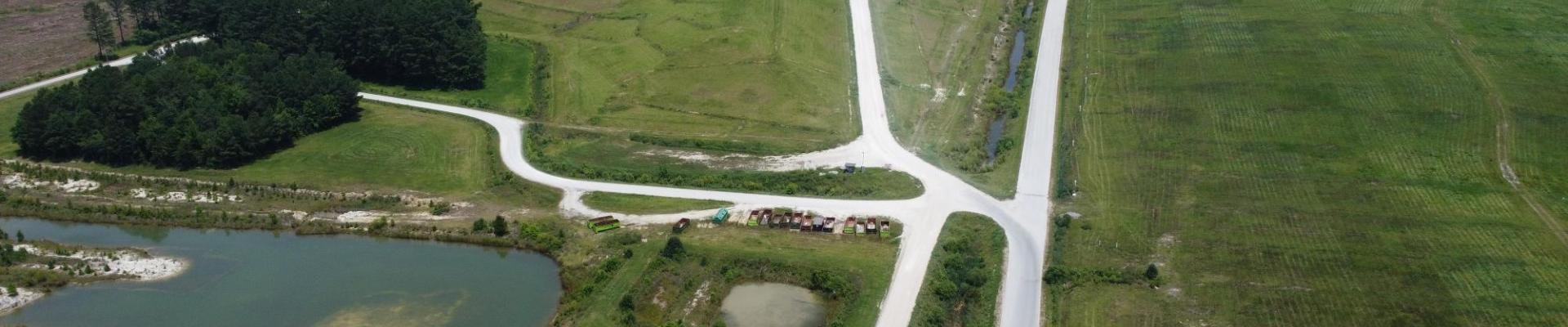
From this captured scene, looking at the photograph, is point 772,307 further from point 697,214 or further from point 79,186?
point 79,186

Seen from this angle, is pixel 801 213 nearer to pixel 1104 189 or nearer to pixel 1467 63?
pixel 1104 189

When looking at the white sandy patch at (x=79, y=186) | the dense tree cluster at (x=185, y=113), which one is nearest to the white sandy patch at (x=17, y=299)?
the white sandy patch at (x=79, y=186)

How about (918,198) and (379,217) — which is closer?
(379,217)

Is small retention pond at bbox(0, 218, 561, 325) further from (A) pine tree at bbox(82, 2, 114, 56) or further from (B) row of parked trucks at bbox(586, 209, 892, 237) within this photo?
(A) pine tree at bbox(82, 2, 114, 56)

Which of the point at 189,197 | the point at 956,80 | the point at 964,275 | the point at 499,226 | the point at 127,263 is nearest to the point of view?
the point at 964,275

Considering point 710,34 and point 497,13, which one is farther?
point 497,13

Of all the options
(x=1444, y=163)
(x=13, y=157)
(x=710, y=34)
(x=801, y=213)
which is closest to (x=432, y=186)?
(x=801, y=213)

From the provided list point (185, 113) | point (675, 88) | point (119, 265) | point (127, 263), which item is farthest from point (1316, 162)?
point (185, 113)
